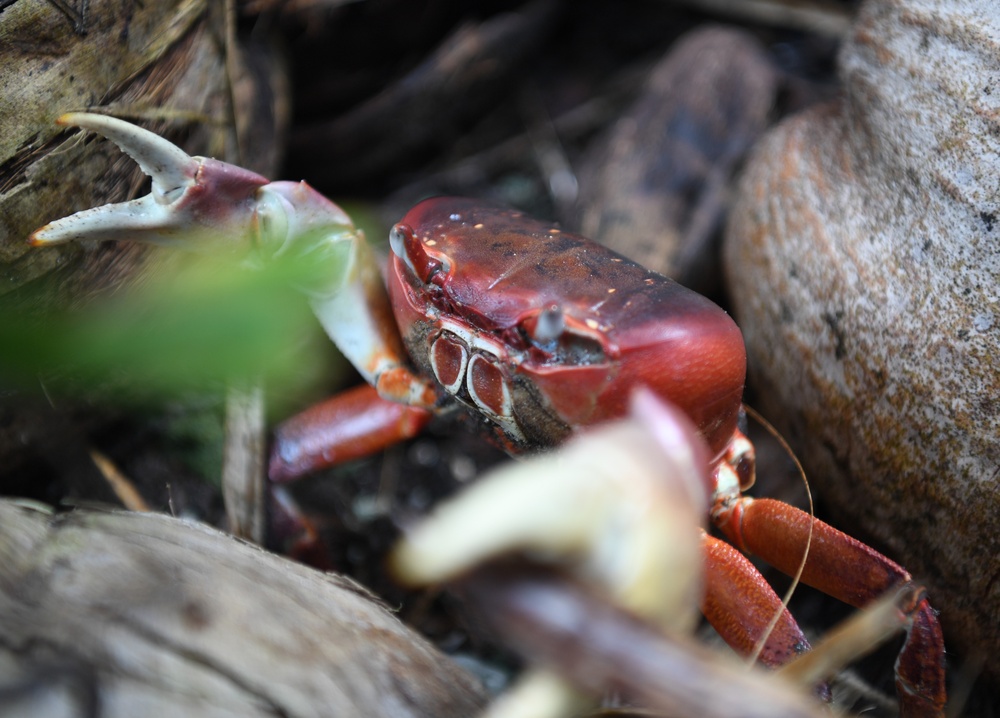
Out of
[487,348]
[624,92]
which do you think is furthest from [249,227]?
[624,92]

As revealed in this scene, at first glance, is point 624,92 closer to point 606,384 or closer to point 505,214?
point 505,214

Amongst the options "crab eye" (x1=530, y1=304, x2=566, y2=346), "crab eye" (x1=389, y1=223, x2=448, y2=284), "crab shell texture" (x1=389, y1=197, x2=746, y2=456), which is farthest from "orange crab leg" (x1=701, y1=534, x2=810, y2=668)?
"crab eye" (x1=389, y1=223, x2=448, y2=284)

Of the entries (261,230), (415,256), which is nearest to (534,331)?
(415,256)

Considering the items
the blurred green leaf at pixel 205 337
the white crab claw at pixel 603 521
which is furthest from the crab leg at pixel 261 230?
the white crab claw at pixel 603 521

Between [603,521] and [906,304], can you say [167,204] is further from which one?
[906,304]

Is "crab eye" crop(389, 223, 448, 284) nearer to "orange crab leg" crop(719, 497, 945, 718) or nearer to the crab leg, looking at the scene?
the crab leg
